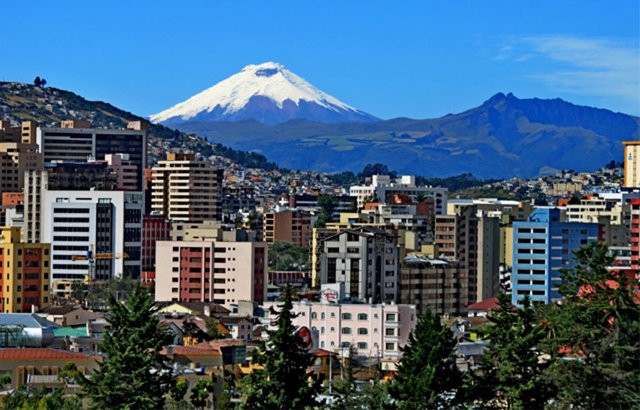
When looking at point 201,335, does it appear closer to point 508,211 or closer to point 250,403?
point 250,403

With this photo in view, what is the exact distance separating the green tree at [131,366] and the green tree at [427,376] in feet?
13.5

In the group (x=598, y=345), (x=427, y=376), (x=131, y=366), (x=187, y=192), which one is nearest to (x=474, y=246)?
(x=187, y=192)

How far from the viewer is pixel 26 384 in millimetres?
37750

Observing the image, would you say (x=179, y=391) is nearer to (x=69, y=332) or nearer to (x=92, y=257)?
(x=69, y=332)

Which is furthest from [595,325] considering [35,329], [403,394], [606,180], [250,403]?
[606,180]

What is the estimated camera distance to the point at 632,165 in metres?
108

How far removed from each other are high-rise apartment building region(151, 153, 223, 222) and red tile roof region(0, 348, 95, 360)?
73956 mm

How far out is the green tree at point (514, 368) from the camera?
91.4ft

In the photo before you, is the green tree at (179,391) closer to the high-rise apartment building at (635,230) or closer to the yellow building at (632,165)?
the high-rise apartment building at (635,230)

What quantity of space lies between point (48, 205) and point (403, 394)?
198 ft

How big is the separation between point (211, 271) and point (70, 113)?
106m

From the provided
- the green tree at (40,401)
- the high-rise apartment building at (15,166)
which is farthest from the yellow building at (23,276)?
the high-rise apartment building at (15,166)

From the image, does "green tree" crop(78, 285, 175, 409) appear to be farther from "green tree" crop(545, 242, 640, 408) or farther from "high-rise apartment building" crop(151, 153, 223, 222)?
"high-rise apartment building" crop(151, 153, 223, 222)

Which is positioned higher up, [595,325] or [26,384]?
[595,325]
